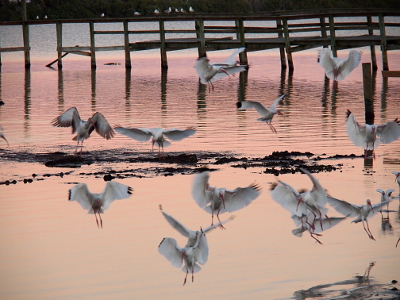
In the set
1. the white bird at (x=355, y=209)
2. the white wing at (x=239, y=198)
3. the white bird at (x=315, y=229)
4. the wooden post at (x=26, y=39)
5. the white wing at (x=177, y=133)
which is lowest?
the white bird at (x=315, y=229)

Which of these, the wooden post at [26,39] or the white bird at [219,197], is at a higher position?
the wooden post at [26,39]

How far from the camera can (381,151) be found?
12914 mm

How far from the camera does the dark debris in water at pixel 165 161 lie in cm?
1123

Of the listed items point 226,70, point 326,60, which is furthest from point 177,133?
point 326,60

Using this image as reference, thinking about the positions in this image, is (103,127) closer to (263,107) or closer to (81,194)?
(263,107)

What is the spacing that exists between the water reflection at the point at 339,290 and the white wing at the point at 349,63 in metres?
4.47

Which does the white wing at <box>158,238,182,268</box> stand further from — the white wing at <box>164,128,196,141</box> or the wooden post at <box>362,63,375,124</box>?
the wooden post at <box>362,63,375,124</box>

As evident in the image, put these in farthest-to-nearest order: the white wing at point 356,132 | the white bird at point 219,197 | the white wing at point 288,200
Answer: the white wing at point 356,132, the white bird at point 219,197, the white wing at point 288,200

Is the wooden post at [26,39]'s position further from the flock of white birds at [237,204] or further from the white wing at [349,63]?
the flock of white birds at [237,204]

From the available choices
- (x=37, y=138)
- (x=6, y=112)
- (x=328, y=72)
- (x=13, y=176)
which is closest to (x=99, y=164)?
(x=13, y=176)

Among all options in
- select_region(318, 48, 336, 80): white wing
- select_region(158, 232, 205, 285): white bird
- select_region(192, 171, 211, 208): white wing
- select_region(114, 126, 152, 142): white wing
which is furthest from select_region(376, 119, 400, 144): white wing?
select_region(158, 232, 205, 285): white bird

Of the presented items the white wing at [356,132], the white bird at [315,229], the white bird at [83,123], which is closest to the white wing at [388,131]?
the white wing at [356,132]

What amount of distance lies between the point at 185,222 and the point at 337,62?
3.63m

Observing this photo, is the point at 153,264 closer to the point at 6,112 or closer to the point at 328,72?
the point at 328,72
